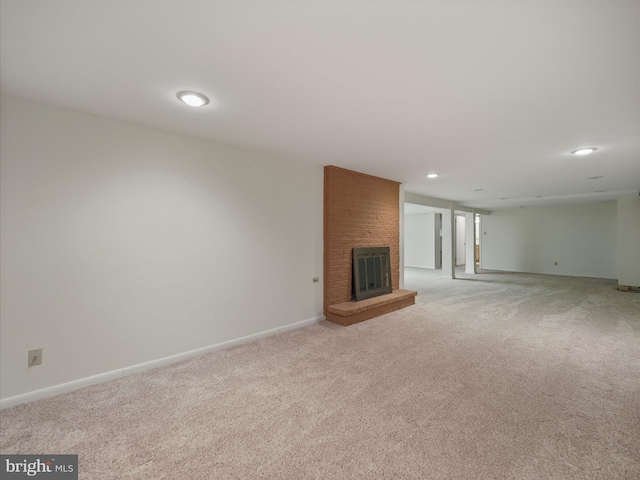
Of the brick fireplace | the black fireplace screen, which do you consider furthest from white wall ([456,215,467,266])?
the black fireplace screen

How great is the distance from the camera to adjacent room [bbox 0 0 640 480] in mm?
1508

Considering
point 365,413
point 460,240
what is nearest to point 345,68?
point 365,413

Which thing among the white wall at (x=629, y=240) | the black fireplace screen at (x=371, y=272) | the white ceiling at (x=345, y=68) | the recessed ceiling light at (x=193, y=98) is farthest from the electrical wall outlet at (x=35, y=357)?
the white wall at (x=629, y=240)

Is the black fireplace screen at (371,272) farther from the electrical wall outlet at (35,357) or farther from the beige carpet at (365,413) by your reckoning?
the electrical wall outlet at (35,357)

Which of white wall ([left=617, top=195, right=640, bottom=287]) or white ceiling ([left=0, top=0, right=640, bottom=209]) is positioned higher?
white ceiling ([left=0, top=0, right=640, bottom=209])

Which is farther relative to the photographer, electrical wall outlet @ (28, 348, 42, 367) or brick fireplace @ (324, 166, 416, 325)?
brick fireplace @ (324, 166, 416, 325)

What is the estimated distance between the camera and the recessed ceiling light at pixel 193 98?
6.82 ft

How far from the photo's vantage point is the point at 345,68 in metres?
1.75

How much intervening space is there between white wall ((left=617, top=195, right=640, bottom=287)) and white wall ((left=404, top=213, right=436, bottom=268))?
4683 millimetres

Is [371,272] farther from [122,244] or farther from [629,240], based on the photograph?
[629,240]

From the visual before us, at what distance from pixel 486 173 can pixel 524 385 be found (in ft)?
10.9

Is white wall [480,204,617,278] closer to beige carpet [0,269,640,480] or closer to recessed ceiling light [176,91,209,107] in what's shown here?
beige carpet [0,269,640,480]

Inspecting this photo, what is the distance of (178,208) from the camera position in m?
2.93

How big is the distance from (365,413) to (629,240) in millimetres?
8358
